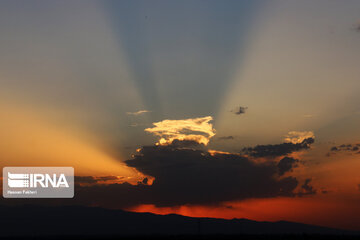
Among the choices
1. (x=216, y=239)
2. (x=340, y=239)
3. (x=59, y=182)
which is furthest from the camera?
(x=340, y=239)

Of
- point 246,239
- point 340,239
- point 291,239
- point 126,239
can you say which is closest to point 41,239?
point 126,239

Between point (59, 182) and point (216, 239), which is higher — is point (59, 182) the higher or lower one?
the higher one

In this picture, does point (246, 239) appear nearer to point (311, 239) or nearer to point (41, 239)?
point (311, 239)

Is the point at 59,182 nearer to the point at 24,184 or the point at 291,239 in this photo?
the point at 24,184

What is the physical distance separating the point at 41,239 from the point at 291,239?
68.6 metres

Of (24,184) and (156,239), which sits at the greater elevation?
(24,184)

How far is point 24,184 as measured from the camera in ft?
349

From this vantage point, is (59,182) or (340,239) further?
(340,239)

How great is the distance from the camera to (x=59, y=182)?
106125 millimetres

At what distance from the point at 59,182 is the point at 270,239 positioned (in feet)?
176

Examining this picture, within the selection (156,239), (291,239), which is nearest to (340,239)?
(291,239)

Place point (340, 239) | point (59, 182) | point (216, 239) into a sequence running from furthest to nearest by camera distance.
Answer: point (340, 239) → point (59, 182) → point (216, 239)

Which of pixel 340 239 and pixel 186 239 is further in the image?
pixel 340 239

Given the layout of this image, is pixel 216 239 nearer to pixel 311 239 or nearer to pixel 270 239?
pixel 270 239
